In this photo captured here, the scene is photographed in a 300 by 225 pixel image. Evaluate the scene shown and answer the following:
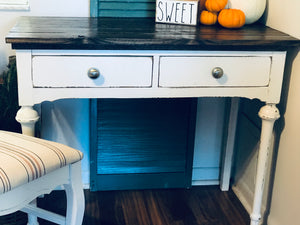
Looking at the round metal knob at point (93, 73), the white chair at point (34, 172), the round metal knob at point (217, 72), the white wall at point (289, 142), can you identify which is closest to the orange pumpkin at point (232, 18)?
the white wall at point (289, 142)

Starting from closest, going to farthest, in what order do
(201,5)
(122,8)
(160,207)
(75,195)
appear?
(75,195)
(201,5)
(122,8)
(160,207)

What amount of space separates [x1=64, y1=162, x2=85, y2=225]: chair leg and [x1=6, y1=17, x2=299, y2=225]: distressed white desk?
23cm

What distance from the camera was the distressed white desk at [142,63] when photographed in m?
1.39

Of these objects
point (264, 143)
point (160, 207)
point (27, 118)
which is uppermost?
point (27, 118)

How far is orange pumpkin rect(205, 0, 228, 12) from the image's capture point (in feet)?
5.46

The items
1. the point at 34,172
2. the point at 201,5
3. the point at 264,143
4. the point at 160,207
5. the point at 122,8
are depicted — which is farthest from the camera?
the point at 160,207

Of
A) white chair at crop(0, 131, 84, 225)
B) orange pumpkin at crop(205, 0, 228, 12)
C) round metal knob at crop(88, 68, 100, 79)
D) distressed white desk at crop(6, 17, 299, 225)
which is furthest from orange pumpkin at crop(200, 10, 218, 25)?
white chair at crop(0, 131, 84, 225)

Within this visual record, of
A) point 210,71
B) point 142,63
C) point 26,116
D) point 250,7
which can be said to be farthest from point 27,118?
point 250,7

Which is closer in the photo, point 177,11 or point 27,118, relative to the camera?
point 27,118

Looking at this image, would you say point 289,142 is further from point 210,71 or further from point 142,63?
point 142,63

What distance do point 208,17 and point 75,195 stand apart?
0.83 meters

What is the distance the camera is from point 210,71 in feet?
A: 4.88

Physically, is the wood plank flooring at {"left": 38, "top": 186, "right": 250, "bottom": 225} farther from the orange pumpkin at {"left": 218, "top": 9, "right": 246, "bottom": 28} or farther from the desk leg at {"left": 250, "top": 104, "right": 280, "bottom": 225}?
the orange pumpkin at {"left": 218, "top": 9, "right": 246, "bottom": 28}

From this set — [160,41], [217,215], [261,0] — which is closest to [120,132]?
[217,215]
